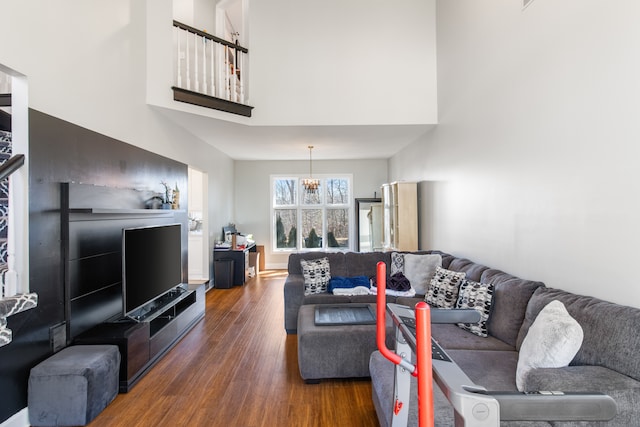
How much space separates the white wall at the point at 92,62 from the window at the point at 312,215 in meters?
3.92

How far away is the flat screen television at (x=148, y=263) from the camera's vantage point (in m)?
2.87

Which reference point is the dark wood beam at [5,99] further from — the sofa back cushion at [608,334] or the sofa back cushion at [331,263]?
the sofa back cushion at [608,334]

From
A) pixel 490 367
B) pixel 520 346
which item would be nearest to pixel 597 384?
pixel 490 367

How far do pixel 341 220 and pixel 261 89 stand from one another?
172 inches

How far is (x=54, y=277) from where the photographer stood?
243 centimetres

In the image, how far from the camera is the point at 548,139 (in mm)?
2482

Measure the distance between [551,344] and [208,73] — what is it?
16.3ft

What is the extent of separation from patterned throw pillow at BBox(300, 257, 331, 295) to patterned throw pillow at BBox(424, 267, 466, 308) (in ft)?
4.24

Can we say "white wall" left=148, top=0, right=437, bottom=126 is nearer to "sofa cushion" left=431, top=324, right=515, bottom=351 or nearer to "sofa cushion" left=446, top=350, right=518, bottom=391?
"sofa cushion" left=431, top=324, right=515, bottom=351

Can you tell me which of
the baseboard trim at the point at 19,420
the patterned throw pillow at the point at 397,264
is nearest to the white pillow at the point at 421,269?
the patterned throw pillow at the point at 397,264

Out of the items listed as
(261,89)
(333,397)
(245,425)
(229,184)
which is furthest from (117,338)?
(229,184)

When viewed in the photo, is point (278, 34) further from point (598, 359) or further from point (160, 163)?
point (598, 359)

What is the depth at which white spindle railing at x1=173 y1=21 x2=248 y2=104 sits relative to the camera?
400cm

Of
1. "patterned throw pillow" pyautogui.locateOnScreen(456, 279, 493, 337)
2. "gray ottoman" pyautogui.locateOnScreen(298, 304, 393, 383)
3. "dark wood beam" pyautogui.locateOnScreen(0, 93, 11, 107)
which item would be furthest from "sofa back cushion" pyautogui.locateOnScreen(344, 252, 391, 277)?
"dark wood beam" pyautogui.locateOnScreen(0, 93, 11, 107)
